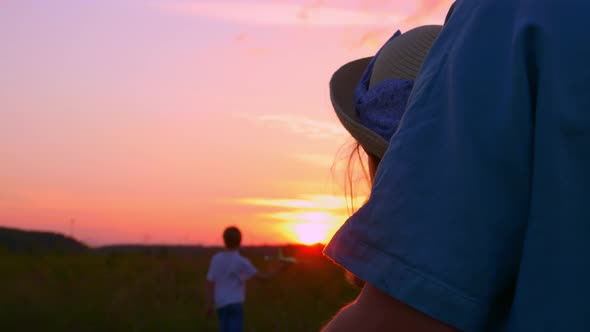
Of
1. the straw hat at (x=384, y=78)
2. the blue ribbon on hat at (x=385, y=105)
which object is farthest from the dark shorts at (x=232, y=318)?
the blue ribbon on hat at (x=385, y=105)

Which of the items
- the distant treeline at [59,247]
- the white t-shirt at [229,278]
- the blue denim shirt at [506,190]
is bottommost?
the distant treeline at [59,247]

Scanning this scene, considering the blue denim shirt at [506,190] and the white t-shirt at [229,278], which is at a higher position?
the blue denim shirt at [506,190]

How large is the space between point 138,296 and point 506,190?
16.5m

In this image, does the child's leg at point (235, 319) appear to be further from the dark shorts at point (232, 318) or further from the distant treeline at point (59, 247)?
the distant treeline at point (59, 247)

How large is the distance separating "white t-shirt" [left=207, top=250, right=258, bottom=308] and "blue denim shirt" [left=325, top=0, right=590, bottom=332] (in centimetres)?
930

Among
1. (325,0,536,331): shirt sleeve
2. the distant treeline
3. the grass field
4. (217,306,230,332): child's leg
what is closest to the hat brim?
(325,0,536,331): shirt sleeve

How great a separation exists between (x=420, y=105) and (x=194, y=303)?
51.1 feet

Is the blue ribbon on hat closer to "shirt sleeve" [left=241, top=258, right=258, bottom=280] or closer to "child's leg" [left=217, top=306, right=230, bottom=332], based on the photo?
"shirt sleeve" [left=241, top=258, right=258, bottom=280]

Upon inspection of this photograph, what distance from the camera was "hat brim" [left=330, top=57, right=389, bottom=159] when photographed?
4.67 feet

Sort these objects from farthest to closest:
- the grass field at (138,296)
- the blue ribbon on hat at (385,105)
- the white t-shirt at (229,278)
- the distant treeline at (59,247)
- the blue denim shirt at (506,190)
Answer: the distant treeline at (59,247)
the grass field at (138,296)
the white t-shirt at (229,278)
the blue ribbon on hat at (385,105)
the blue denim shirt at (506,190)

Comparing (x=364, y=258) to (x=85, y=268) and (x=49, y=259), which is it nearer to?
(x=85, y=268)

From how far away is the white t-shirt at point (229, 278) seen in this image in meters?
10.2

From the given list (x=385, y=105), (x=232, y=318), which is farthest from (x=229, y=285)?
(x=385, y=105)

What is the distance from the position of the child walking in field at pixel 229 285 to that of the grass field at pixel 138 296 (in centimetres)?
312
